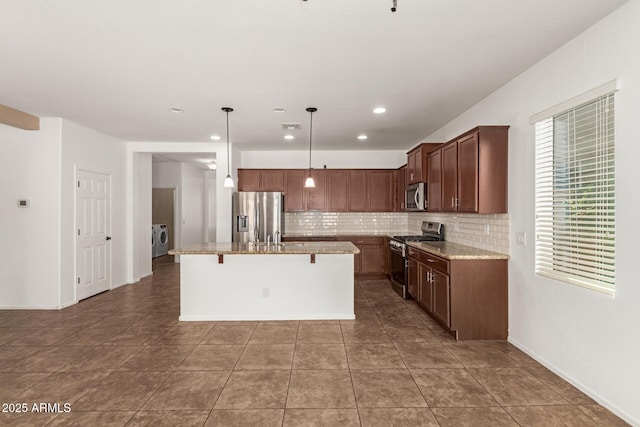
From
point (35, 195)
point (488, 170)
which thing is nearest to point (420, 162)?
point (488, 170)

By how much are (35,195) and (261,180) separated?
344cm

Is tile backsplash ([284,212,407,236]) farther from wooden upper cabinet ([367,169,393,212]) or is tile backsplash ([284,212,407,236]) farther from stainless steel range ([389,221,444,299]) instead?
stainless steel range ([389,221,444,299])

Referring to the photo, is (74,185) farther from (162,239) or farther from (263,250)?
(162,239)

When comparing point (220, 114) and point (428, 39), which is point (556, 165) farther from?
point (220, 114)

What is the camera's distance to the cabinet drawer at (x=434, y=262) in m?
3.57

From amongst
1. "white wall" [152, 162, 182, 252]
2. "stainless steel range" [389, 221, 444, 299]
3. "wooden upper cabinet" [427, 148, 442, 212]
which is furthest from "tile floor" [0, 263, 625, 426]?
"white wall" [152, 162, 182, 252]

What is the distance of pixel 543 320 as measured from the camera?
290 centimetres

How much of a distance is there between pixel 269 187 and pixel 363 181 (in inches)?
74.0

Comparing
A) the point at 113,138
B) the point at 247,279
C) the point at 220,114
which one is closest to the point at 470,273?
the point at 247,279

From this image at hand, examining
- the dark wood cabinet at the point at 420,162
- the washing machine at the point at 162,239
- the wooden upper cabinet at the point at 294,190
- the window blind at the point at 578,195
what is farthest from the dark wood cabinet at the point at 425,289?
the washing machine at the point at 162,239

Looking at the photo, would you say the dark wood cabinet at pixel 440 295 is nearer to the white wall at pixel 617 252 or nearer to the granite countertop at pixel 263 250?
the white wall at pixel 617 252

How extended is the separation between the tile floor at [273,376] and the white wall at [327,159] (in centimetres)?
367

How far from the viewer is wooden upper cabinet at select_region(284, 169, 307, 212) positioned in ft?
22.0

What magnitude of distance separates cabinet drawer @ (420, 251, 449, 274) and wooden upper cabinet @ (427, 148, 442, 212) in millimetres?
659
